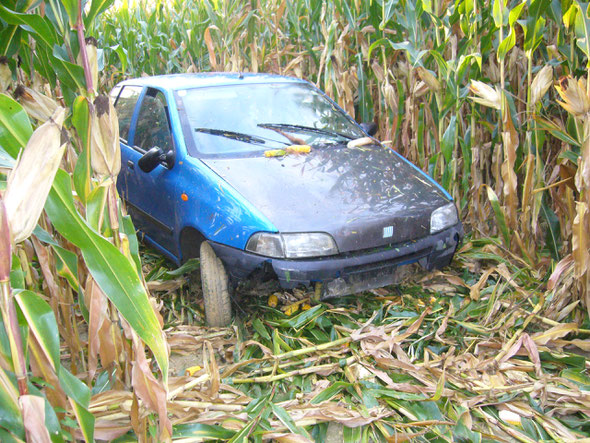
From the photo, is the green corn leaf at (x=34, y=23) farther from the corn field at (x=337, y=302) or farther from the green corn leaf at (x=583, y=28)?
the green corn leaf at (x=583, y=28)

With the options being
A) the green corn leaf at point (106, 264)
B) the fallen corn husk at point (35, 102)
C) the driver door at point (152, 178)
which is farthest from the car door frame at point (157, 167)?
the green corn leaf at point (106, 264)

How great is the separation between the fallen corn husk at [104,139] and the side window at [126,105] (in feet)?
8.81

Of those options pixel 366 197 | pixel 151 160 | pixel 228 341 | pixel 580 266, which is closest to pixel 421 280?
pixel 366 197

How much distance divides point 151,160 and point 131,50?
5.46 m

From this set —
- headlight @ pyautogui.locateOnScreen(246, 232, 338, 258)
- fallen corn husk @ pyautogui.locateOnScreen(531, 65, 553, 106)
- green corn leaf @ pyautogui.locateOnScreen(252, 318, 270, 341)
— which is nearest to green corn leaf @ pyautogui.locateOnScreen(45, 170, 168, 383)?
headlight @ pyautogui.locateOnScreen(246, 232, 338, 258)

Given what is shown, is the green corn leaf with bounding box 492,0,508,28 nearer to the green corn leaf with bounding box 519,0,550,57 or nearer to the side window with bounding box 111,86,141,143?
the green corn leaf with bounding box 519,0,550,57

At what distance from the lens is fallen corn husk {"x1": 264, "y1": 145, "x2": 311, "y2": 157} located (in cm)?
364

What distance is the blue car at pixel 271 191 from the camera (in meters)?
3.00

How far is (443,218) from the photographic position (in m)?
3.44

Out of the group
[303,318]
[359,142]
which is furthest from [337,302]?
[359,142]

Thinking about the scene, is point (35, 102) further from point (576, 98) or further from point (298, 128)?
point (576, 98)

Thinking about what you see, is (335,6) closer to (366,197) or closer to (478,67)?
(478,67)

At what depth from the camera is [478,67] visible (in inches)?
159

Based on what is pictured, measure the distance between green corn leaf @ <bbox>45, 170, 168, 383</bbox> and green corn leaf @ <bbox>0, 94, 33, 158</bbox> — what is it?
0.16 m
